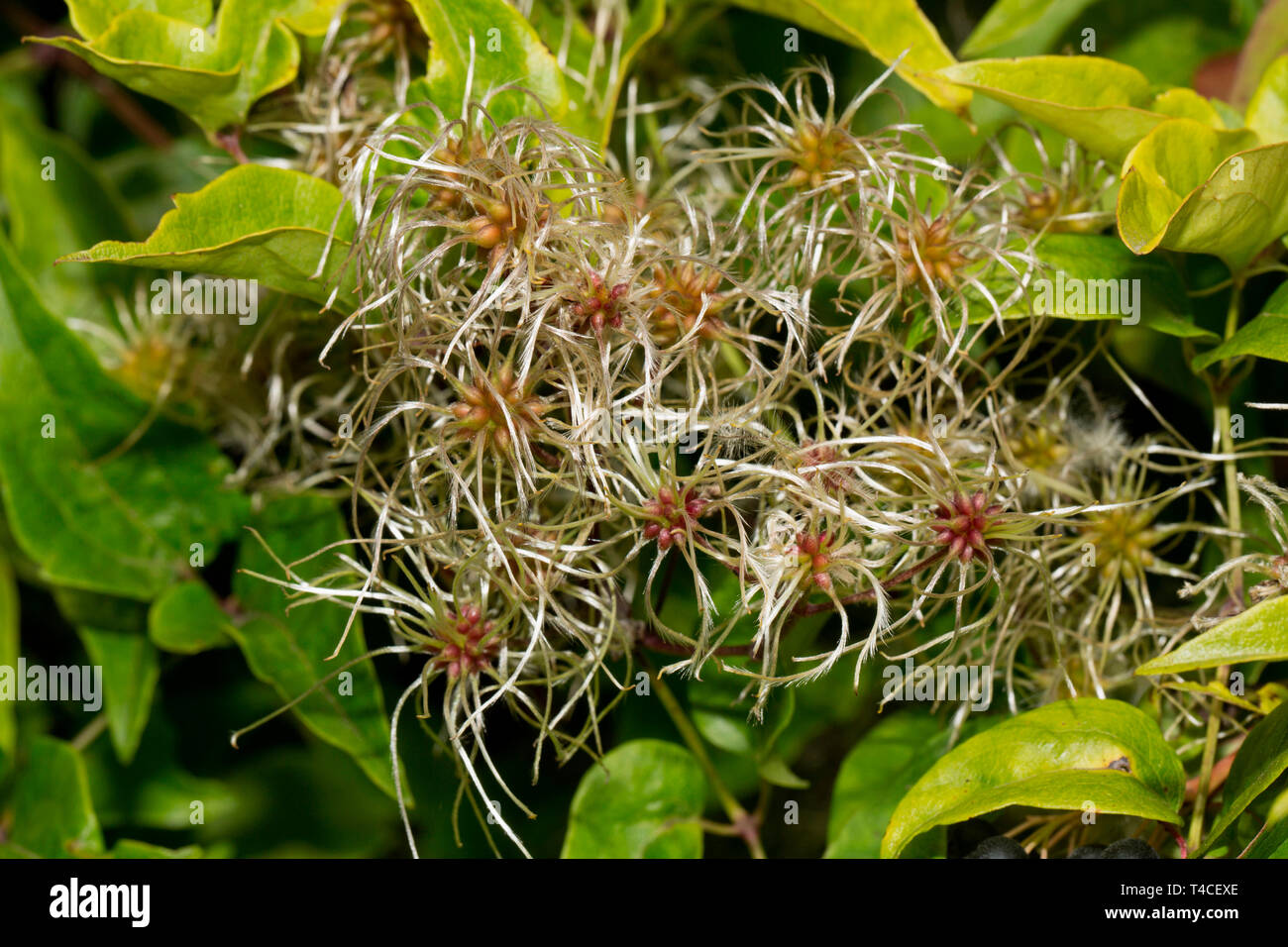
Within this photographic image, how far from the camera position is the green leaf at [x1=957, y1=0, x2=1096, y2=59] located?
0.92 m

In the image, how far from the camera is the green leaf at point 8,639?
950 mm

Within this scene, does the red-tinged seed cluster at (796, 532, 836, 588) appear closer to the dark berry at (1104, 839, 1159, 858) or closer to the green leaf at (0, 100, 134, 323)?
the dark berry at (1104, 839, 1159, 858)

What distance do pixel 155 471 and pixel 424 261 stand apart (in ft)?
1.45

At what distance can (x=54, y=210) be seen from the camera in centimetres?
106

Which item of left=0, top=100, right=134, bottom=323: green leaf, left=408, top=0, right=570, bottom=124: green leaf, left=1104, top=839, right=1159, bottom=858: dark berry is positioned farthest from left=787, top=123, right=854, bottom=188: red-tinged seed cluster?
left=0, top=100, right=134, bottom=323: green leaf

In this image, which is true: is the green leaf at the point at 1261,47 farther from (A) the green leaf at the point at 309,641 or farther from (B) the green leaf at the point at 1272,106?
(A) the green leaf at the point at 309,641

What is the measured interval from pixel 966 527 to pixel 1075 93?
0.32m

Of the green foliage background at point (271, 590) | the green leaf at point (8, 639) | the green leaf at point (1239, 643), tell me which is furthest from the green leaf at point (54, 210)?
the green leaf at point (1239, 643)

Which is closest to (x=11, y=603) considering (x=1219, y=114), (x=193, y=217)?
(x=193, y=217)

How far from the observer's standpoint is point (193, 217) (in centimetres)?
66

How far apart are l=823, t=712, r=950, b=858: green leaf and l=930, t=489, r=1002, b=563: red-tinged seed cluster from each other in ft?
0.69

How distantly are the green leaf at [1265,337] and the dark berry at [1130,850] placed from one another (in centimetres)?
34

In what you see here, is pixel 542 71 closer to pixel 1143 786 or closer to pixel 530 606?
pixel 530 606

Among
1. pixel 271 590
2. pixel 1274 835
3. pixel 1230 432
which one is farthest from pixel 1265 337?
pixel 271 590
